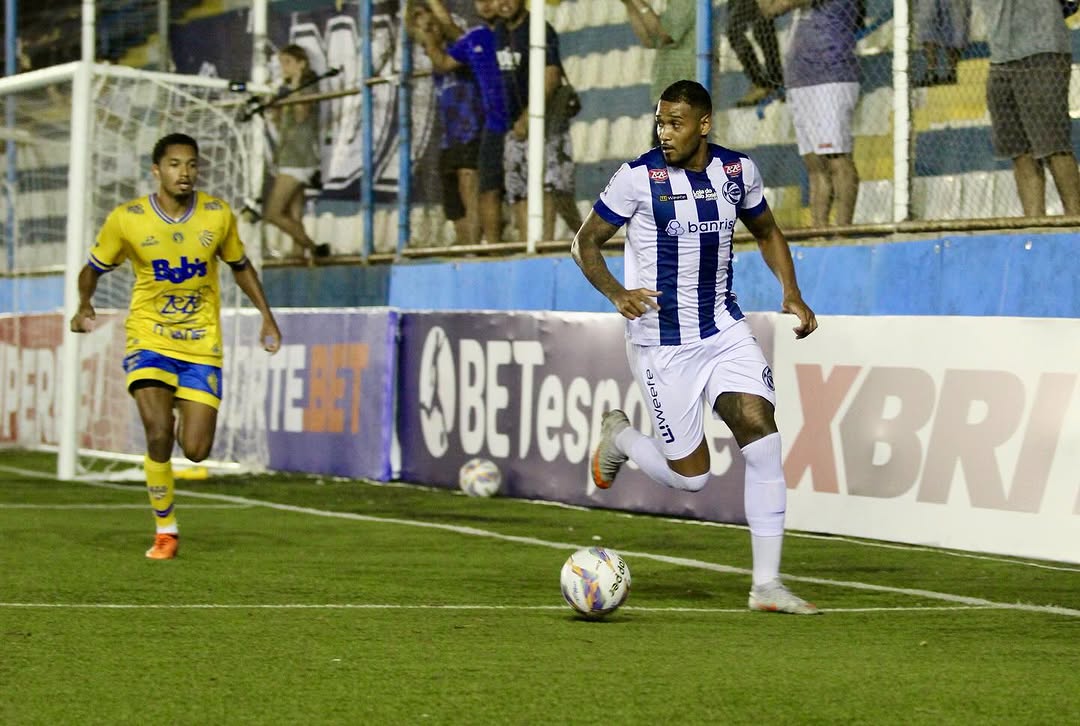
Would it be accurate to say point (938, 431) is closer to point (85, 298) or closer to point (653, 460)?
point (653, 460)

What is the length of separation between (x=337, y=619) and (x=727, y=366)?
188 centimetres

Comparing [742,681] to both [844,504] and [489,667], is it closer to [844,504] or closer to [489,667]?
[489,667]

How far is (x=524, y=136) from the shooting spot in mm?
14953

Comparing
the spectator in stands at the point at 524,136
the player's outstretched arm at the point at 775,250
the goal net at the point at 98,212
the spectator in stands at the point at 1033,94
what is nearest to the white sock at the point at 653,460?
the player's outstretched arm at the point at 775,250

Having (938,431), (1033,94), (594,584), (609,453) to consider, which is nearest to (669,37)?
(1033,94)

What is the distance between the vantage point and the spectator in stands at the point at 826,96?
12.1 meters

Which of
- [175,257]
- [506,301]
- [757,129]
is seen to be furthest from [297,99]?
[175,257]

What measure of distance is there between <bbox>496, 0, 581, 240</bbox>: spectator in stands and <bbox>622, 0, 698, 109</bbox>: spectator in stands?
1046mm

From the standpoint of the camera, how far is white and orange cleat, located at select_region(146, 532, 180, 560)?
31.8 feet

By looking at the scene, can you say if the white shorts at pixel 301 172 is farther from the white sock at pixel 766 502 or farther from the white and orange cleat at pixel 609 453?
the white sock at pixel 766 502

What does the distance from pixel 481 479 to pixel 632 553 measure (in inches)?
140

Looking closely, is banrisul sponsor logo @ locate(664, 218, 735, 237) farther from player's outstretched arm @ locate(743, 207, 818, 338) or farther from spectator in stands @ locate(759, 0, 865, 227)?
spectator in stands @ locate(759, 0, 865, 227)

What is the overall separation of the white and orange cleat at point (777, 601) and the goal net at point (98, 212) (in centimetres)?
809

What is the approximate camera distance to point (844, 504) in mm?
11016
